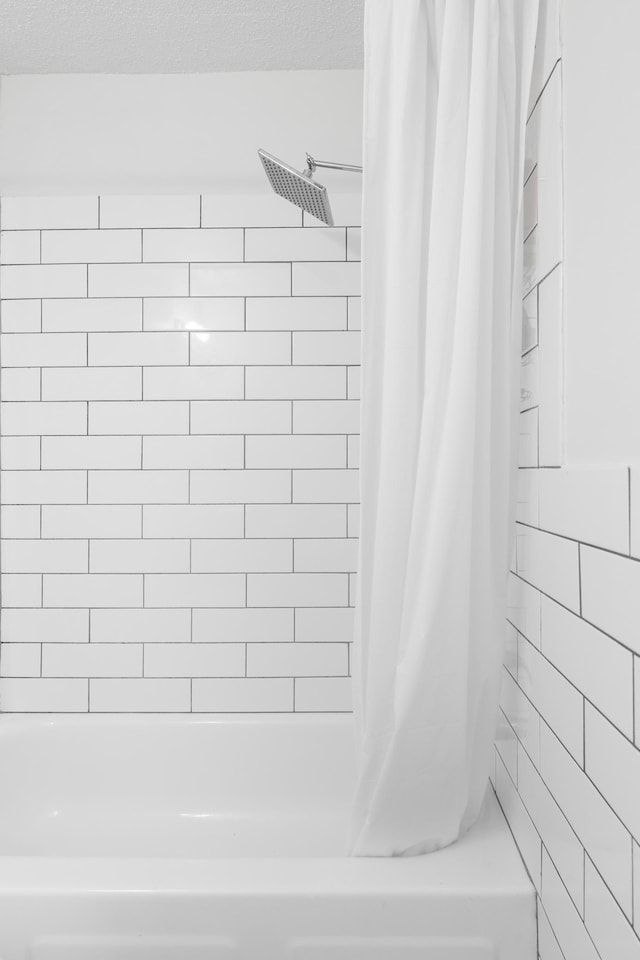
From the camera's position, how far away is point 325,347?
1.93 metres

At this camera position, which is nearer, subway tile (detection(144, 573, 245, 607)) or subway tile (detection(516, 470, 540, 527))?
subway tile (detection(516, 470, 540, 527))

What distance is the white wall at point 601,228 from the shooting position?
74 cm

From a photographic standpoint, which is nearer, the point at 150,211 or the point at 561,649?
the point at 561,649

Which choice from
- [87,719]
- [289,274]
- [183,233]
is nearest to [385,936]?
[87,719]

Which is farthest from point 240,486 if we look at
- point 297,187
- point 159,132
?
point 159,132

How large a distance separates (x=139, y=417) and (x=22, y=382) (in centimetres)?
36

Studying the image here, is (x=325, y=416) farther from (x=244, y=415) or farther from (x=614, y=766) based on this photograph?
(x=614, y=766)

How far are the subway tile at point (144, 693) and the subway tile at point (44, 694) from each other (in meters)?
0.05

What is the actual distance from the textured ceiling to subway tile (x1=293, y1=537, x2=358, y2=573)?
4.44 ft

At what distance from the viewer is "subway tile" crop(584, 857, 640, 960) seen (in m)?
0.69

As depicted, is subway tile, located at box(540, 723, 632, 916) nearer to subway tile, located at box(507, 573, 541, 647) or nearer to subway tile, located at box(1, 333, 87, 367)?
subway tile, located at box(507, 573, 541, 647)

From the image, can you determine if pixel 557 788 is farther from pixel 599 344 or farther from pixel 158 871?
pixel 158 871

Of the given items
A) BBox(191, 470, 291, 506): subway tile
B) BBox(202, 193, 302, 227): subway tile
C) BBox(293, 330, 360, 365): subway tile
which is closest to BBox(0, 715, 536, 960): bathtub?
BBox(191, 470, 291, 506): subway tile

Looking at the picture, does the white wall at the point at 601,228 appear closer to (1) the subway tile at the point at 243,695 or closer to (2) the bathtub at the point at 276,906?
(2) the bathtub at the point at 276,906
